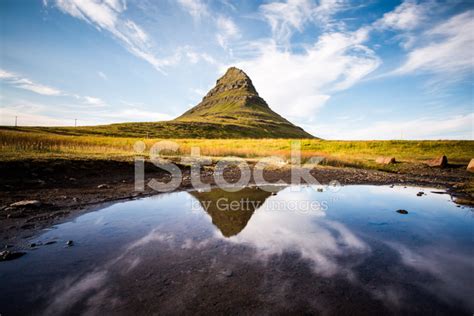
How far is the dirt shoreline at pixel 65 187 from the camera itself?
5.83 metres

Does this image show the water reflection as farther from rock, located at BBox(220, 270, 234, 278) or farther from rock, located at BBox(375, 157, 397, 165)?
rock, located at BBox(375, 157, 397, 165)

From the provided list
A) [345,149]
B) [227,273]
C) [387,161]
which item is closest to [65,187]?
[227,273]

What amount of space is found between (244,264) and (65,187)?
879 centimetres

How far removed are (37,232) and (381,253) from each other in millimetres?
7459

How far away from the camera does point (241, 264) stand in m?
4.30

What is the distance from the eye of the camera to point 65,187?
9531 mm

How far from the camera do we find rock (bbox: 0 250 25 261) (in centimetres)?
415

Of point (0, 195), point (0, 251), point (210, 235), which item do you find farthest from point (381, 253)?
point (0, 195)

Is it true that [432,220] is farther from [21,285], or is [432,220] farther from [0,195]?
[0,195]

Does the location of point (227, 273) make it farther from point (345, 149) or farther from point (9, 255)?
point (345, 149)

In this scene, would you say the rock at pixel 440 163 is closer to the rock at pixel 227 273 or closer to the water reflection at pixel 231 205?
the water reflection at pixel 231 205

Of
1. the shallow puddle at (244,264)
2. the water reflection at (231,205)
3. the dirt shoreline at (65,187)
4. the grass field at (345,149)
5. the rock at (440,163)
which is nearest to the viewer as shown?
the shallow puddle at (244,264)

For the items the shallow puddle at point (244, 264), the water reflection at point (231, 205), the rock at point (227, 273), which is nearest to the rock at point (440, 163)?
the shallow puddle at point (244, 264)

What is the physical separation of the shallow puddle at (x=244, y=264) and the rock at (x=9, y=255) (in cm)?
14
